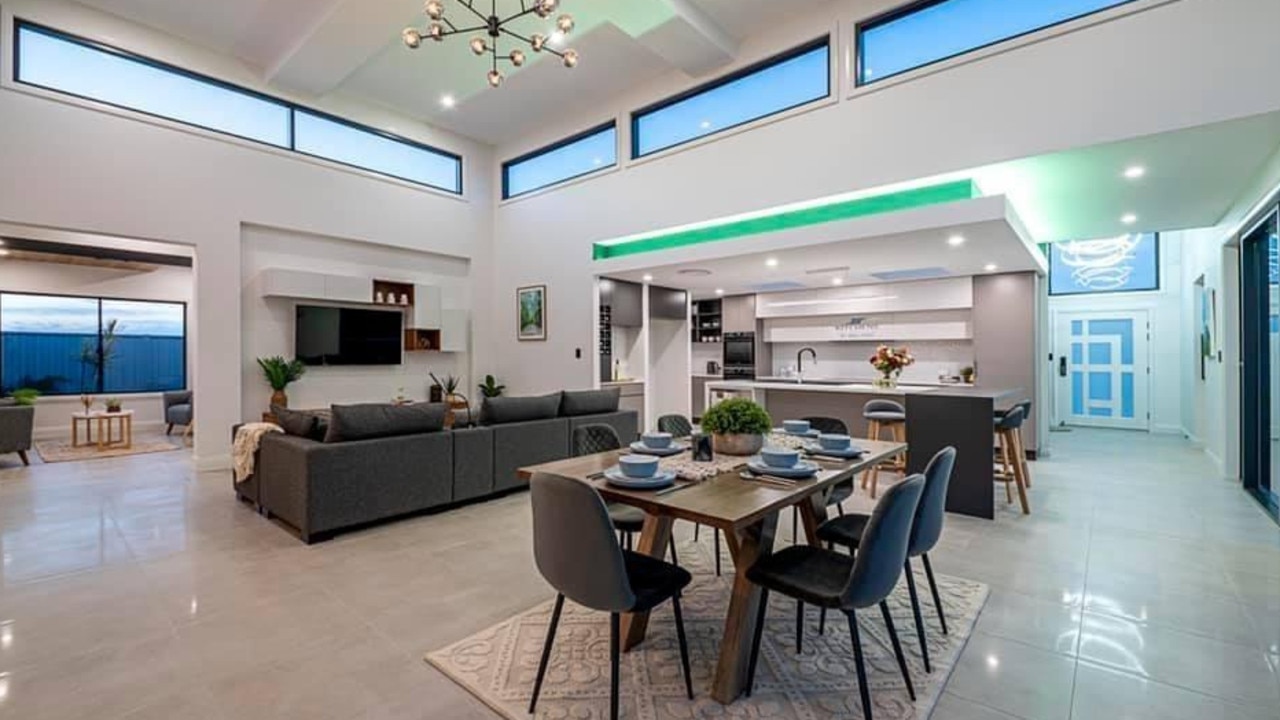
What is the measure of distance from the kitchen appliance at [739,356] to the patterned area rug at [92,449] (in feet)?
25.4

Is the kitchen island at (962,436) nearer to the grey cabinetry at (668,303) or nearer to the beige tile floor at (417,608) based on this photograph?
the beige tile floor at (417,608)

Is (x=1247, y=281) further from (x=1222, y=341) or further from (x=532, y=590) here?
(x=532, y=590)

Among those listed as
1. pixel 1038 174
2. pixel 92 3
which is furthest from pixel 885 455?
pixel 92 3

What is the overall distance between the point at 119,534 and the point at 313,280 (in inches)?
148

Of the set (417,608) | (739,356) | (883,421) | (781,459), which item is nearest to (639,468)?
(781,459)

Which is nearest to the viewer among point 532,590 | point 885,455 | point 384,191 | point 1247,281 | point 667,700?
point 667,700

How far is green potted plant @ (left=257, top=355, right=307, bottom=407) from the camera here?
22.0 ft

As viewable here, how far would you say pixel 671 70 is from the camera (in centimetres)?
673

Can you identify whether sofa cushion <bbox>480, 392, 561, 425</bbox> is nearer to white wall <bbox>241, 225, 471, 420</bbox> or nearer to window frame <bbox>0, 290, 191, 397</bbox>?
white wall <bbox>241, 225, 471, 420</bbox>

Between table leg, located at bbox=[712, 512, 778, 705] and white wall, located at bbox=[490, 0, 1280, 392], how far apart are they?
12.9 feet

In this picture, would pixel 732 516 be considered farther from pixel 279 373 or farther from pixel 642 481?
pixel 279 373

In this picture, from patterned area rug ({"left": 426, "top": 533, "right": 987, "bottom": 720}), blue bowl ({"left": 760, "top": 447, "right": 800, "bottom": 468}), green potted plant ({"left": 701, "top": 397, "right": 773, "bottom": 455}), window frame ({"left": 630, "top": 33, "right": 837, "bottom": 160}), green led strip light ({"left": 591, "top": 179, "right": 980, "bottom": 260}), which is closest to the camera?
patterned area rug ({"left": 426, "top": 533, "right": 987, "bottom": 720})

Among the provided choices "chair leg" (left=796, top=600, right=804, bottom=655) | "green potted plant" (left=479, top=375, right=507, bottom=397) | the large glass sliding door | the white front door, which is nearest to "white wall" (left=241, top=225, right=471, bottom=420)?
"green potted plant" (left=479, top=375, right=507, bottom=397)

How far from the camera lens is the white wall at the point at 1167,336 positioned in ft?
26.6
